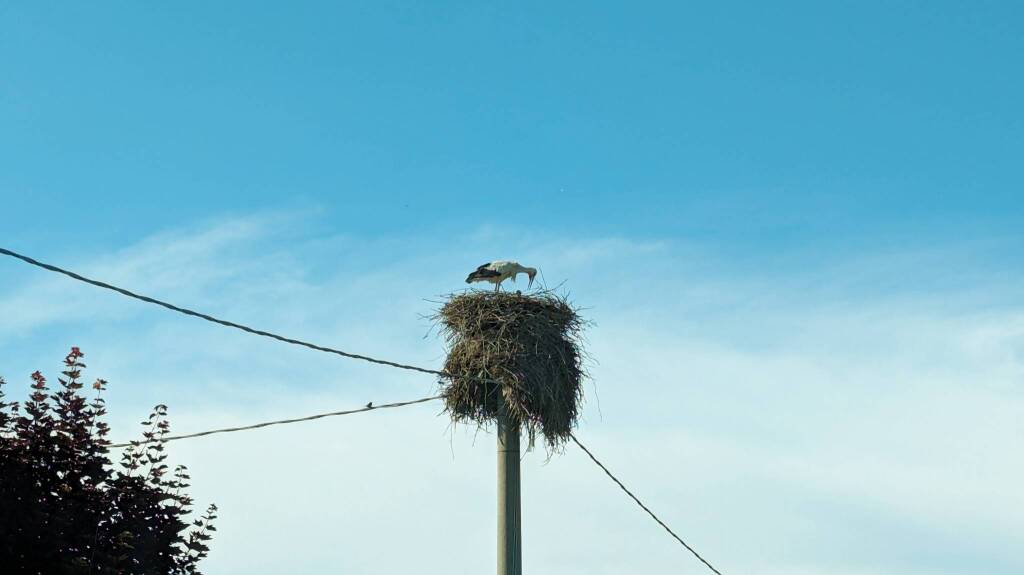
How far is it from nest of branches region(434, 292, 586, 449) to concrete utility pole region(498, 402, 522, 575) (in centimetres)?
33

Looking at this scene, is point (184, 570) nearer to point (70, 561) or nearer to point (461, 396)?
point (70, 561)

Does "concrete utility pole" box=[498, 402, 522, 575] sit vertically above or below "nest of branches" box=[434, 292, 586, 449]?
below

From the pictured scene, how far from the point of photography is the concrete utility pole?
988 centimetres

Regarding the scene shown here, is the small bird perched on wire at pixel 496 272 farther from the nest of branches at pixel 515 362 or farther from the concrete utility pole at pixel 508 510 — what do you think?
the concrete utility pole at pixel 508 510

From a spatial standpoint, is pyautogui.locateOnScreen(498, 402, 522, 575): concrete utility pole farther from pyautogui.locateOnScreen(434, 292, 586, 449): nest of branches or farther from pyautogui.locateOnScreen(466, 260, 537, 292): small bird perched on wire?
pyautogui.locateOnScreen(466, 260, 537, 292): small bird perched on wire

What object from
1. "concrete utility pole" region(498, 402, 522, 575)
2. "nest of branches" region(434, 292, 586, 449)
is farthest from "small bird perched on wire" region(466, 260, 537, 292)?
"concrete utility pole" region(498, 402, 522, 575)

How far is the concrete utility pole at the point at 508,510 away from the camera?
32.4 feet

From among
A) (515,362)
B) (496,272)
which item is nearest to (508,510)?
(515,362)

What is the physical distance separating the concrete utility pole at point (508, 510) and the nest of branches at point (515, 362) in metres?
0.33

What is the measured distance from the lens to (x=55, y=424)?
11.5 metres

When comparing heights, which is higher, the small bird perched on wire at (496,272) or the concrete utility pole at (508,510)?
the small bird perched on wire at (496,272)

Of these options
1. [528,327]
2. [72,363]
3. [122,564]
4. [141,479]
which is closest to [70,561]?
[122,564]

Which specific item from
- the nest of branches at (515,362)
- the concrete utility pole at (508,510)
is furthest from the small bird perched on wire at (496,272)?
the concrete utility pole at (508,510)

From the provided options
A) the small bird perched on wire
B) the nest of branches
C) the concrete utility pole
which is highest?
the small bird perched on wire
